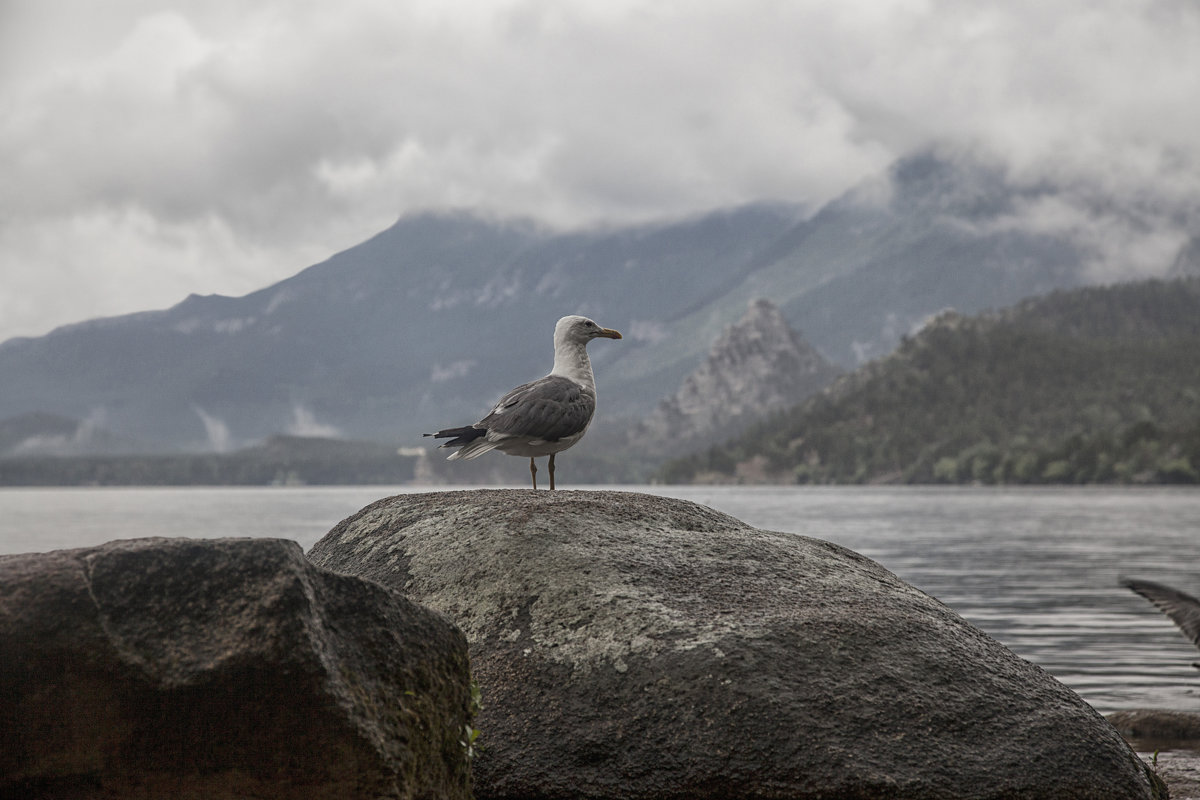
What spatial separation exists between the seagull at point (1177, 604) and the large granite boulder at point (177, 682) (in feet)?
30.6

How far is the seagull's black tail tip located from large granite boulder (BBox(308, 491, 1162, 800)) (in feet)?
7.18

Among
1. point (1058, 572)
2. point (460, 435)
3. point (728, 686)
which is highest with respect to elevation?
point (460, 435)

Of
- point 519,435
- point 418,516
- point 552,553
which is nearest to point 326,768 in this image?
point 552,553

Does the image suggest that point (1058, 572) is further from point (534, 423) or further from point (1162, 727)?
point (534, 423)

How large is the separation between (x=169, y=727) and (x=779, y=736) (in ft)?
11.1

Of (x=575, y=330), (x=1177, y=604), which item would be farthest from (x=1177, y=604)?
(x=575, y=330)

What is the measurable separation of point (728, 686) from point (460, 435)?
421 centimetres

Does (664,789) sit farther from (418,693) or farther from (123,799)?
(123,799)

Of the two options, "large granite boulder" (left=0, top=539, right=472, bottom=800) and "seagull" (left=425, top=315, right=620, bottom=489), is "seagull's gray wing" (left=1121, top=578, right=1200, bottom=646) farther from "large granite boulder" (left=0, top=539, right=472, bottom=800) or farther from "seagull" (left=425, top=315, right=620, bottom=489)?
"large granite boulder" (left=0, top=539, right=472, bottom=800)

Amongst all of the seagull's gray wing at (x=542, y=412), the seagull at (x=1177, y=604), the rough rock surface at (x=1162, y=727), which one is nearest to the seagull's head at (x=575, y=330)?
the seagull's gray wing at (x=542, y=412)

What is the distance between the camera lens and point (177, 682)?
5008 mm

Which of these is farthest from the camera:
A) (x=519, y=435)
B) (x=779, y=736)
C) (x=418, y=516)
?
(x=519, y=435)

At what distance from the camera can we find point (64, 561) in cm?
519

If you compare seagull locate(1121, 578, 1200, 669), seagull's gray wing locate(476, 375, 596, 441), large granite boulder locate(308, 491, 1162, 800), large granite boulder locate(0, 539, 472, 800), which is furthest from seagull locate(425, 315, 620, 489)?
seagull locate(1121, 578, 1200, 669)
